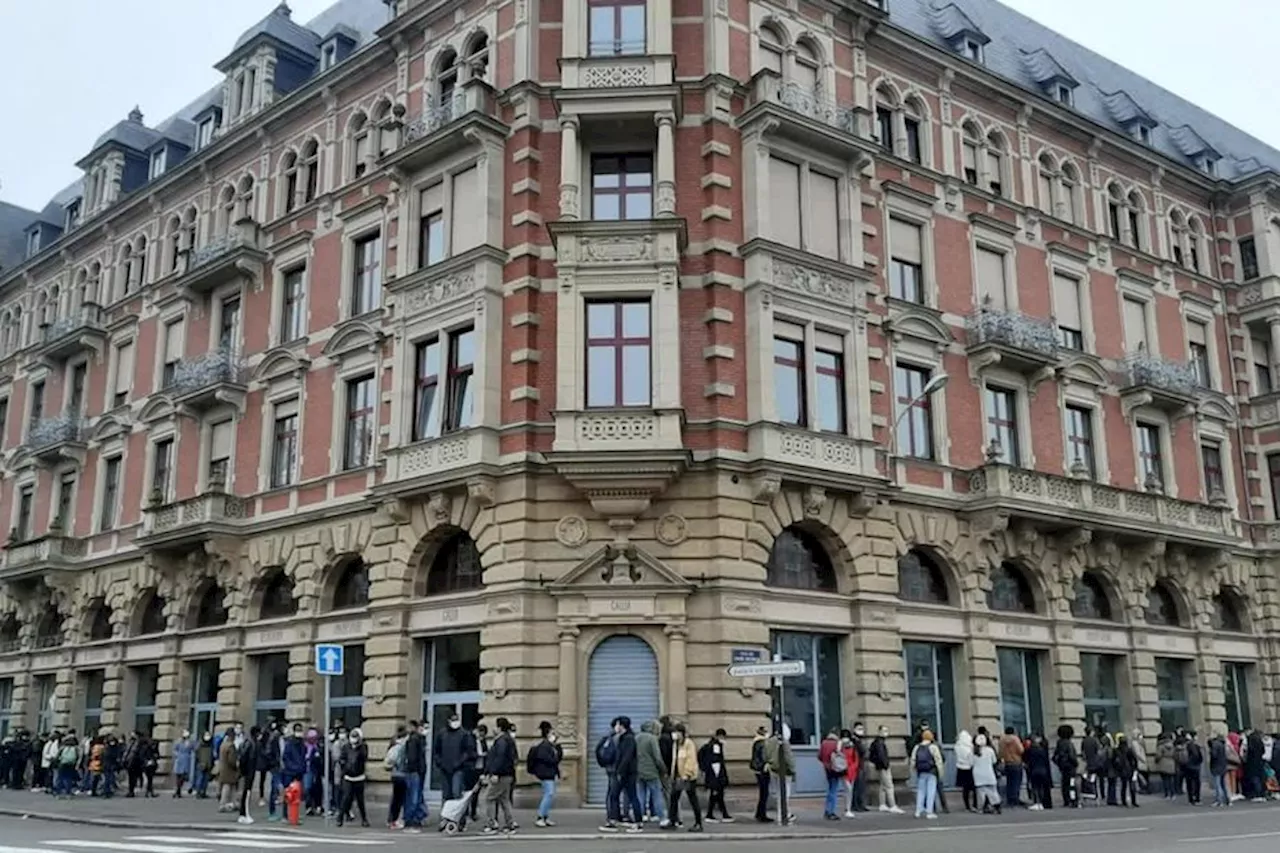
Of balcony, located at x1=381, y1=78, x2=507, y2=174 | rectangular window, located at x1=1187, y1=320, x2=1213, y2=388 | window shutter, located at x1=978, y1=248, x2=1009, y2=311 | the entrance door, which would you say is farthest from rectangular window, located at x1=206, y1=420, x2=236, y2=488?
rectangular window, located at x1=1187, y1=320, x2=1213, y2=388

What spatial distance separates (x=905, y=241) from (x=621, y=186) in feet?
27.5

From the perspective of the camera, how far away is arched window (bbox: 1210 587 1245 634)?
1449 inches

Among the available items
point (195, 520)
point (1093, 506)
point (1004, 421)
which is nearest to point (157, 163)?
point (195, 520)

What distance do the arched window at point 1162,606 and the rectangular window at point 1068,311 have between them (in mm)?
7445

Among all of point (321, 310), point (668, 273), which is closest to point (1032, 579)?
point (668, 273)

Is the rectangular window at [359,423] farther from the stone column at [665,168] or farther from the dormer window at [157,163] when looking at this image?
the dormer window at [157,163]

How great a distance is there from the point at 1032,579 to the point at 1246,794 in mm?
7358

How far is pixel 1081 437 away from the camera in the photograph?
110 feet

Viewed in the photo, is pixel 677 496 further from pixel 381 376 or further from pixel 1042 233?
pixel 1042 233

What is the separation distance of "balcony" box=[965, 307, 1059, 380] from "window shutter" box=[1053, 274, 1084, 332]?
1.93 metres

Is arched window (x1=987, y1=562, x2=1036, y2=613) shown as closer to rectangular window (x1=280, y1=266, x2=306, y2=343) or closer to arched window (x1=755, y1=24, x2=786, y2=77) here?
arched window (x1=755, y1=24, x2=786, y2=77)

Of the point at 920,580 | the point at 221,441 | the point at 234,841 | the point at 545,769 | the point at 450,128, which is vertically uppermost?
the point at 450,128

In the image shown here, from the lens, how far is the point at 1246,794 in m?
30.0

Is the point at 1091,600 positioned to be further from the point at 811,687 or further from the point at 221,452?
the point at 221,452
